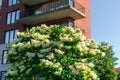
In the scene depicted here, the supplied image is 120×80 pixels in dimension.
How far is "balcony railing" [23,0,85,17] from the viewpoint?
91.9 feet

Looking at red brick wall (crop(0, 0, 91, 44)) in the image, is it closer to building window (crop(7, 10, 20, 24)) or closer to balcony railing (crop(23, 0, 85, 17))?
building window (crop(7, 10, 20, 24))

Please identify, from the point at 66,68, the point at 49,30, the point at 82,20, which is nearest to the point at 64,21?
the point at 82,20

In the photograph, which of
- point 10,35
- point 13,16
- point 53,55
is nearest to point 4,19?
point 13,16

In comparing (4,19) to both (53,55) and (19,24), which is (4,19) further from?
(53,55)

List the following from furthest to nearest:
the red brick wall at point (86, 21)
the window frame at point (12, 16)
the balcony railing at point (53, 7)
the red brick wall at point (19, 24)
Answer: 1. the window frame at point (12, 16)
2. the red brick wall at point (19, 24)
3. the red brick wall at point (86, 21)
4. the balcony railing at point (53, 7)

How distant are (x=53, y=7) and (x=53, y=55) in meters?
11.3

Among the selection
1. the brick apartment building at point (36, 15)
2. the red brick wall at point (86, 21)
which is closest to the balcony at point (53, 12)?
the brick apartment building at point (36, 15)

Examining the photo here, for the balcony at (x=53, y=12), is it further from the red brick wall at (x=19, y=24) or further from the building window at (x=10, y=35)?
the building window at (x=10, y=35)

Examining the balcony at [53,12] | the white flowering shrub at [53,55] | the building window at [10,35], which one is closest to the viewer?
the white flowering shrub at [53,55]

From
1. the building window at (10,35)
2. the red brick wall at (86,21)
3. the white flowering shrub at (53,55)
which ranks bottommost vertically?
the white flowering shrub at (53,55)

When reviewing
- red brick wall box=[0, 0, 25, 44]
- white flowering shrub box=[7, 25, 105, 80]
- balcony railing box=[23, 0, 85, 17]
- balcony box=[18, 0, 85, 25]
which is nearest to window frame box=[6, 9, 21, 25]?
red brick wall box=[0, 0, 25, 44]

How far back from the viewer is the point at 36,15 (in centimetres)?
2886

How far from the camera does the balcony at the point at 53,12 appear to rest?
89.8 ft

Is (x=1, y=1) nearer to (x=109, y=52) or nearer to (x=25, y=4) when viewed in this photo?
(x=25, y=4)
